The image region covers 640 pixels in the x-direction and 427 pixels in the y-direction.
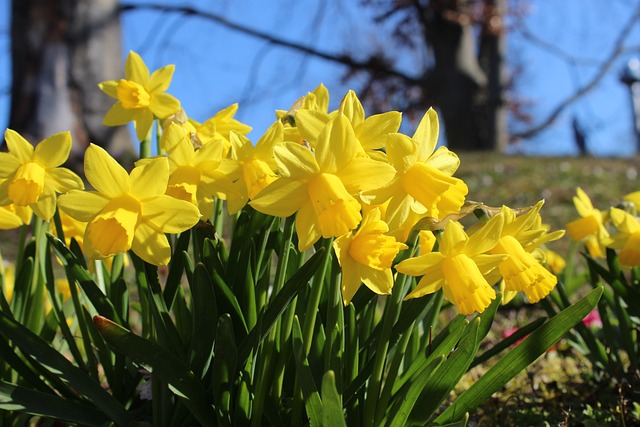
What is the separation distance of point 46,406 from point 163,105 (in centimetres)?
53

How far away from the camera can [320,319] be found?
1.02 m

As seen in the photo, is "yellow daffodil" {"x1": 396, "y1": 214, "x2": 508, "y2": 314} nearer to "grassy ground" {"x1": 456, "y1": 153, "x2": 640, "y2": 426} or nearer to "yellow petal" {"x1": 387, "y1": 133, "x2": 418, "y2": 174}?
"yellow petal" {"x1": 387, "y1": 133, "x2": 418, "y2": 174}

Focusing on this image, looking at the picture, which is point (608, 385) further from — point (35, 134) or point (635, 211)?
point (35, 134)

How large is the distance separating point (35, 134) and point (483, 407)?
17.4ft

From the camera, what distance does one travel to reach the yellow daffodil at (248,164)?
885 mm

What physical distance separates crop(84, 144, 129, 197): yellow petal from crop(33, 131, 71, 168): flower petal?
15 cm

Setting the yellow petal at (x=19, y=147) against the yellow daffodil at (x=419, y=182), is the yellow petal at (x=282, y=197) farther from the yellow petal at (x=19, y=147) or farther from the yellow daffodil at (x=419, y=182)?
the yellow petal at (x=19, y=147)

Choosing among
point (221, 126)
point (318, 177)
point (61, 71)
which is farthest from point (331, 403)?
point (61, 71)

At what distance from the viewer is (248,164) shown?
2.96ft

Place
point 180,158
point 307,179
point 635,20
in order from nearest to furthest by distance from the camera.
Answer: point 307,179
point 180,158
point 635,20

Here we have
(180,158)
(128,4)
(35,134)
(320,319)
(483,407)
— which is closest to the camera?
(180,158)

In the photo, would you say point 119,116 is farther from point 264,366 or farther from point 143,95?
point 264,366

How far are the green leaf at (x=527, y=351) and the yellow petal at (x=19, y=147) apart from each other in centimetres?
79

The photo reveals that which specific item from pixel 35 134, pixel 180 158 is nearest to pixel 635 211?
pixel 180 158
